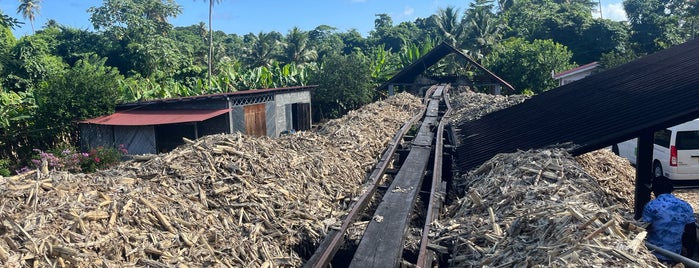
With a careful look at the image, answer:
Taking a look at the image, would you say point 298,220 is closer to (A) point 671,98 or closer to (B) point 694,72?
(A) point 671,98

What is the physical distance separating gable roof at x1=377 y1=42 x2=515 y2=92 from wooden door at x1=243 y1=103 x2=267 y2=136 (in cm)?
1179

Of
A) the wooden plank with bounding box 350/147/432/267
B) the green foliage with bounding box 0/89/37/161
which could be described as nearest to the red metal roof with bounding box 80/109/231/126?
the green foliage with bounding box 0/89/37/161

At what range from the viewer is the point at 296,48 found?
141 feet

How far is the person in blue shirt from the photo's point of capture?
4.86 m

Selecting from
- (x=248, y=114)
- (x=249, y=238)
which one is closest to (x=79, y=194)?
(x=249, y=238)

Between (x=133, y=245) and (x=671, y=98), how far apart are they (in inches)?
281

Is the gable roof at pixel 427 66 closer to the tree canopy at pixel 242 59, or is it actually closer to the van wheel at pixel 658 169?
the tree canopy at pixel 242 59

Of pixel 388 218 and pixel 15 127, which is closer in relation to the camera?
pixel 388 218

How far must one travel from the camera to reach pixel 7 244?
4.05 m

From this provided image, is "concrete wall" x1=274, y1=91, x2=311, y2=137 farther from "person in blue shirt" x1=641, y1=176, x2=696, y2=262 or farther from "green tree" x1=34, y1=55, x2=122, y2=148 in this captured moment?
"person in blue shirt" x1=641, y1=176, x2=696, y2=262

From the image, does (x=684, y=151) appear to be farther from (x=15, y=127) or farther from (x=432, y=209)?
(x=15, y=127)

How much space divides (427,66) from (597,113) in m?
23.9

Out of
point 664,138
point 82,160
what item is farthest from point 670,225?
point 82,160

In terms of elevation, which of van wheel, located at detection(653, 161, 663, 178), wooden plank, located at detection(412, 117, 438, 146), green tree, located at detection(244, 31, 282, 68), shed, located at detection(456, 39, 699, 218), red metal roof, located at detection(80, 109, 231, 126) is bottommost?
van wheel, located at detection(653, 161, 663, 178)
